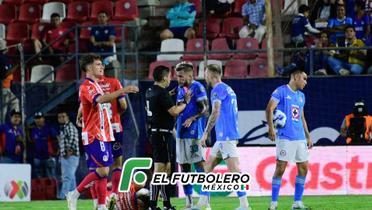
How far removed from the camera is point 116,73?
26.2 m

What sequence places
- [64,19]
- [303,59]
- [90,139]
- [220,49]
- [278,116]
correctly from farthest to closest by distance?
1. [64,19]
2. [220,49]
3. [303,59]
4. [278,116]
5. [90,139]

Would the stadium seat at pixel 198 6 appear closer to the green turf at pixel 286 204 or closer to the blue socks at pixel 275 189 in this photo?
the green turf at pixel 286 204

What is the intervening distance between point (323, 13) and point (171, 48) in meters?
3.67

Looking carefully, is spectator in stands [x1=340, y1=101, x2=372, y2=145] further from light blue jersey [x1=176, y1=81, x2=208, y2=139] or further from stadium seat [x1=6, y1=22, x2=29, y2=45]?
stadium seat [x1=6, y1=22, x2=29, y2=45]

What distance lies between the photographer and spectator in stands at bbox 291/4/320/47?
25.6 meters

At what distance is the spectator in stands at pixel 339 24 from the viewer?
83.2ft

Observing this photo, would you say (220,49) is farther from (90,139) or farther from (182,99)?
(90,139)

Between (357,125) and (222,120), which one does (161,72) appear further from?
(357,125)

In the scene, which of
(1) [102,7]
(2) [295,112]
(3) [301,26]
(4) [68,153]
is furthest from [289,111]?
(1) [102,7]

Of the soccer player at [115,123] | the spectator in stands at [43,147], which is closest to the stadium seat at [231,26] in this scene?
the spectator in stands at [43,147]

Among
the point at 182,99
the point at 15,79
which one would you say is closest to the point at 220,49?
the point at 15,79

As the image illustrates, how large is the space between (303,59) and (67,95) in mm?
Result: 5507

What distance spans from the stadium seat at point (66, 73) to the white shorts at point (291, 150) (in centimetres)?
1089

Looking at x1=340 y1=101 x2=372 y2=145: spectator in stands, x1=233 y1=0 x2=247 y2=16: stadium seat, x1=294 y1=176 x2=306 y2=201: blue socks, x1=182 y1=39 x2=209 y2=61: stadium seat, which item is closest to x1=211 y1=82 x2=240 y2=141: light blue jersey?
x1=294 y1=176 x2=306 y2=201: blue socks
